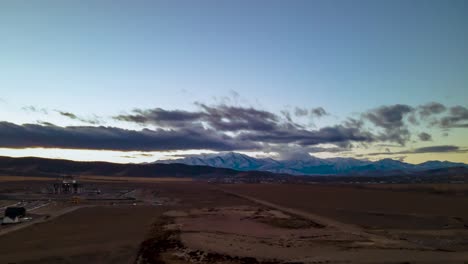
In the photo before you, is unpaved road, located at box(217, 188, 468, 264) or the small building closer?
unpaved road, located at box(217, 188, 468, 264)

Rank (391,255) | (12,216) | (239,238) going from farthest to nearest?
(12,216)
(239,238)
(391,255)

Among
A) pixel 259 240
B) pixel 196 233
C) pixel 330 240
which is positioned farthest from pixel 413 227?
pixel 196 233

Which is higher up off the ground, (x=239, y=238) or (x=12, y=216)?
(x=12, y=216)

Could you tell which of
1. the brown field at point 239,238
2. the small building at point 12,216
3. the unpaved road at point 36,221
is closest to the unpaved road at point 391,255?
the brown field at point 239,238

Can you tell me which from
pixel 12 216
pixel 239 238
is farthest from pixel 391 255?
pixel 12 216

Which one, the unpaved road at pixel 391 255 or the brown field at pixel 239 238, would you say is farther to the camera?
the brown field at pixel 239 238

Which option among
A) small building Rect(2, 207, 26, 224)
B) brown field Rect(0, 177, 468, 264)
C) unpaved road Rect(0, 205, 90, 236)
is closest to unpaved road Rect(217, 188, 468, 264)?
brown field Rect(0, 177, 468, 264)

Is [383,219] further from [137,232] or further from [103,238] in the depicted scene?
[103,238]

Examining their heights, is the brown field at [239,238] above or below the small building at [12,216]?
below

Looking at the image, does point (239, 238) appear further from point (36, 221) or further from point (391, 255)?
point (36, 221)

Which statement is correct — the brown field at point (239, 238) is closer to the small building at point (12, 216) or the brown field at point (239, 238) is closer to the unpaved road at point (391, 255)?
the unpaved road at point (391, 255)

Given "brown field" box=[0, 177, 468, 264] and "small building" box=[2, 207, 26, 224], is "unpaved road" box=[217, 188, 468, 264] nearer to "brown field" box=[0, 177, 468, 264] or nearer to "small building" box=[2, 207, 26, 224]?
"brown field" box=[0, 177, 468, 264]
